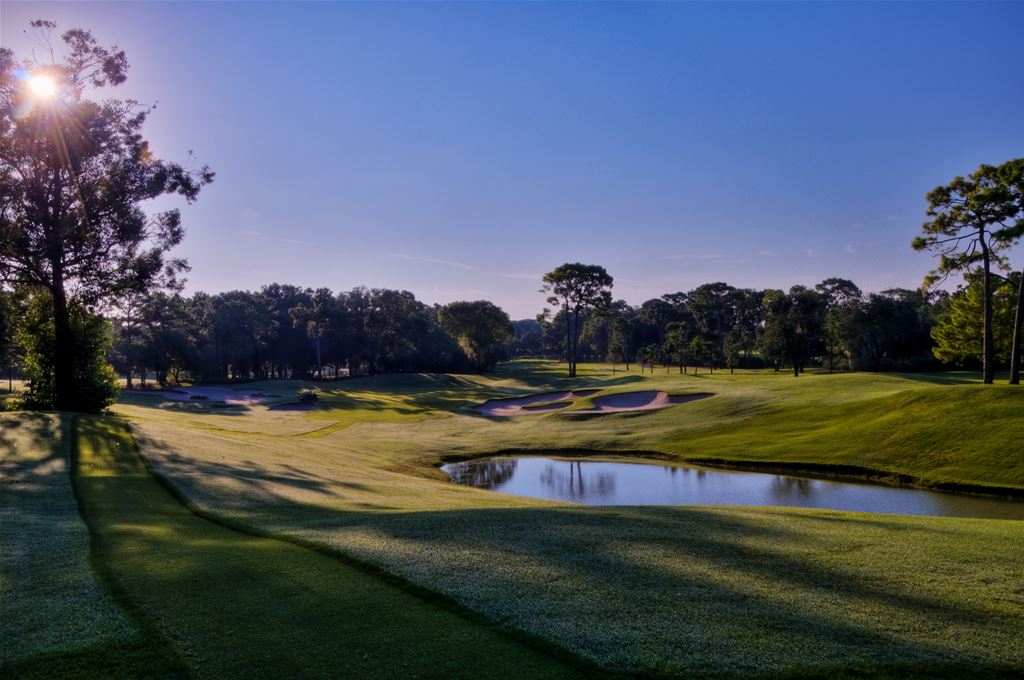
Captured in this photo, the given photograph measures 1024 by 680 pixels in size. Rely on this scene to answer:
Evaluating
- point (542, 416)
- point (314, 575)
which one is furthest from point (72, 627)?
point (542, 416)

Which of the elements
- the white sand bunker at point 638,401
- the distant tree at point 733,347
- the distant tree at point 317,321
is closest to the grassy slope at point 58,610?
the white sand bunker at point 638,401

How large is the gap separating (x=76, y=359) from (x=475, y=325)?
2788 inches

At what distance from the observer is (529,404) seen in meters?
53.6

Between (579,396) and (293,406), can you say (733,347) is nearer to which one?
(579,396)

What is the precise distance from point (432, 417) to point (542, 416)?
10638 millimetres

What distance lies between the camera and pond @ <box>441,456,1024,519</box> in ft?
66.1

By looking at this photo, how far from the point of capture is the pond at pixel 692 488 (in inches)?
794

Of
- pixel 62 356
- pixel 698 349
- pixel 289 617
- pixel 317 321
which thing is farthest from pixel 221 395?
pixel 289 617

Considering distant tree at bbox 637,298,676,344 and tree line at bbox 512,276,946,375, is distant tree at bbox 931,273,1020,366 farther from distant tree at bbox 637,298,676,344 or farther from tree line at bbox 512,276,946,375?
distant tree at bbox 637,298,676,344

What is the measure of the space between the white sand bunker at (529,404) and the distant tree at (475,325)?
4613 centimetres

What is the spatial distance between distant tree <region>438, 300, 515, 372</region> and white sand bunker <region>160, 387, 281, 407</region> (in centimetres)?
3824

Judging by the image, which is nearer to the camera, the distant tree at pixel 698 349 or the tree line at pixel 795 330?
the tree line at pixel 795 330

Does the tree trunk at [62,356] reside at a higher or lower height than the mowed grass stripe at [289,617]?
higher

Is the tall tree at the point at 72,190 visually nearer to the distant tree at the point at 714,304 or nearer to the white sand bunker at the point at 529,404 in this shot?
the white sand bunker at the point at 529,404
